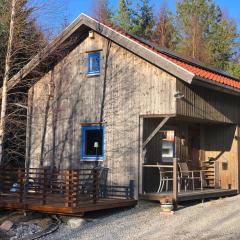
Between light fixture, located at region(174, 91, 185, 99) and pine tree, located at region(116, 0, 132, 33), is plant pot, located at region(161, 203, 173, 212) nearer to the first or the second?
light fixture, located at region(174, 91, 185, 99)

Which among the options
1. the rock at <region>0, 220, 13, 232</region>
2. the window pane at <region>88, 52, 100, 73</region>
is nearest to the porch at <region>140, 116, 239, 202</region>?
the window pane at <region>88, 52, 100, 73</region>

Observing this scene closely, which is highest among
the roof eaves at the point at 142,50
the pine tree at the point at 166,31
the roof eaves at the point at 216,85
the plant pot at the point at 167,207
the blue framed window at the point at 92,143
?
the pine tree at the point at 166,31

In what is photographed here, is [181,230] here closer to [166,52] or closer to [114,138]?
[114,138]

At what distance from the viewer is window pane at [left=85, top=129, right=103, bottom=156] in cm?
1681

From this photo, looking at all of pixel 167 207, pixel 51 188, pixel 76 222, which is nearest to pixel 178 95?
pixel 167 207

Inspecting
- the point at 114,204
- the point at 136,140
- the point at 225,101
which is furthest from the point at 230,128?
the point at 114,204

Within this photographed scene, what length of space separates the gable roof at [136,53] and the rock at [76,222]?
16.0 ft

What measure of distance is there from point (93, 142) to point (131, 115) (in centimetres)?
189

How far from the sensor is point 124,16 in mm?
37594

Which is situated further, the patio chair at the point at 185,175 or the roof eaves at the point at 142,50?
the patio chair at the point at 185,175

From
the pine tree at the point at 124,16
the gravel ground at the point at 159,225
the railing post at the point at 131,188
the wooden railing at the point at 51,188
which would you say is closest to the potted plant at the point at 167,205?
the gravel ground at the point at 159,225

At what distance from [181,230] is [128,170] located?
4.30 metres

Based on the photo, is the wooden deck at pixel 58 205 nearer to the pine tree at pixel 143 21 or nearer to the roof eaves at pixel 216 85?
the roof eaves at pixel 216 85

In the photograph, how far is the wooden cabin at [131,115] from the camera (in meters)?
15.5
